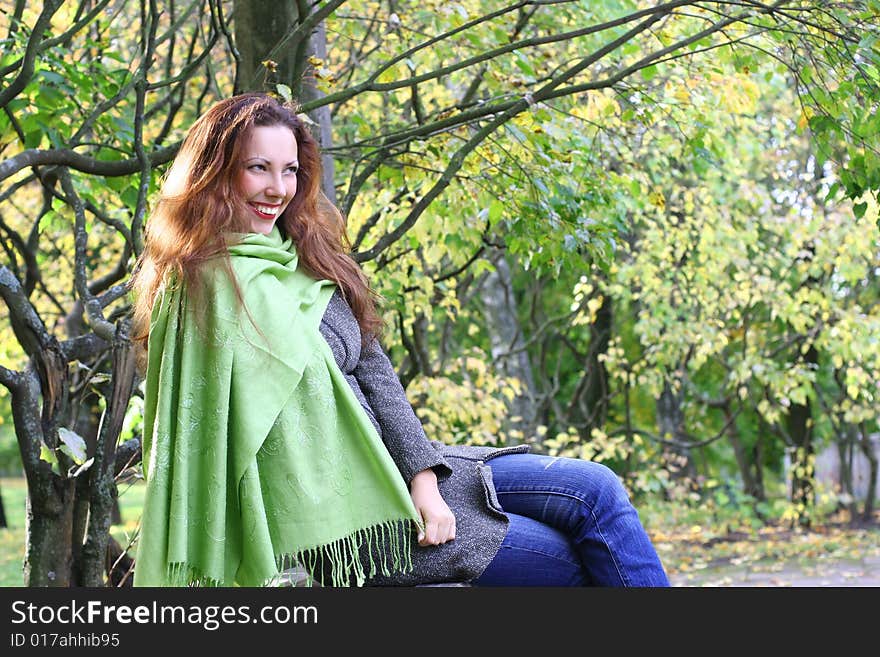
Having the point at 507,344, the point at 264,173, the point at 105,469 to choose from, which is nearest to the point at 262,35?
the point at 264,173

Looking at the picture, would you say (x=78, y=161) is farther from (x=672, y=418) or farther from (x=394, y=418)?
(x=672, y=418)

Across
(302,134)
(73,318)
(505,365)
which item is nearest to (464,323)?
(505,365)

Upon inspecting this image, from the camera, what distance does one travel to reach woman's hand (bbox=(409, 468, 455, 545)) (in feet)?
8.29

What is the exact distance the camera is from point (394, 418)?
8.60 feet

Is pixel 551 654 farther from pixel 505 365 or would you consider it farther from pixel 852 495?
pixel 852 495

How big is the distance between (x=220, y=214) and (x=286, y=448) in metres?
0.60

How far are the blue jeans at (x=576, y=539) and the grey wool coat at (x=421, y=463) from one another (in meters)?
0.07

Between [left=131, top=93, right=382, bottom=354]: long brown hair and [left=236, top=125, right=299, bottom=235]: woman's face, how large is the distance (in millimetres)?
19

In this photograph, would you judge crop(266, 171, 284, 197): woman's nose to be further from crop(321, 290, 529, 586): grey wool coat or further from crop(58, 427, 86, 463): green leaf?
crop(58, 427, 86, 463): green leaf

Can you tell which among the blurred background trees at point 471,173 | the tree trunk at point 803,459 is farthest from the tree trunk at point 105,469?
the tree trunk at point 803,459

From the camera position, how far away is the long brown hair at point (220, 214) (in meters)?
2.59

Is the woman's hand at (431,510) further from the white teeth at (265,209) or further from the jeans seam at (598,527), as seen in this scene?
the white teeth at (265,209)

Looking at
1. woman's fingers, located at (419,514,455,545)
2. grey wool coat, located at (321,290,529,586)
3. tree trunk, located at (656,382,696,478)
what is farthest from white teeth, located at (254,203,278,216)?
tree trunk, located at (656,382,696,478)

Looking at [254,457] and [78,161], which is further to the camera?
[78,161]
